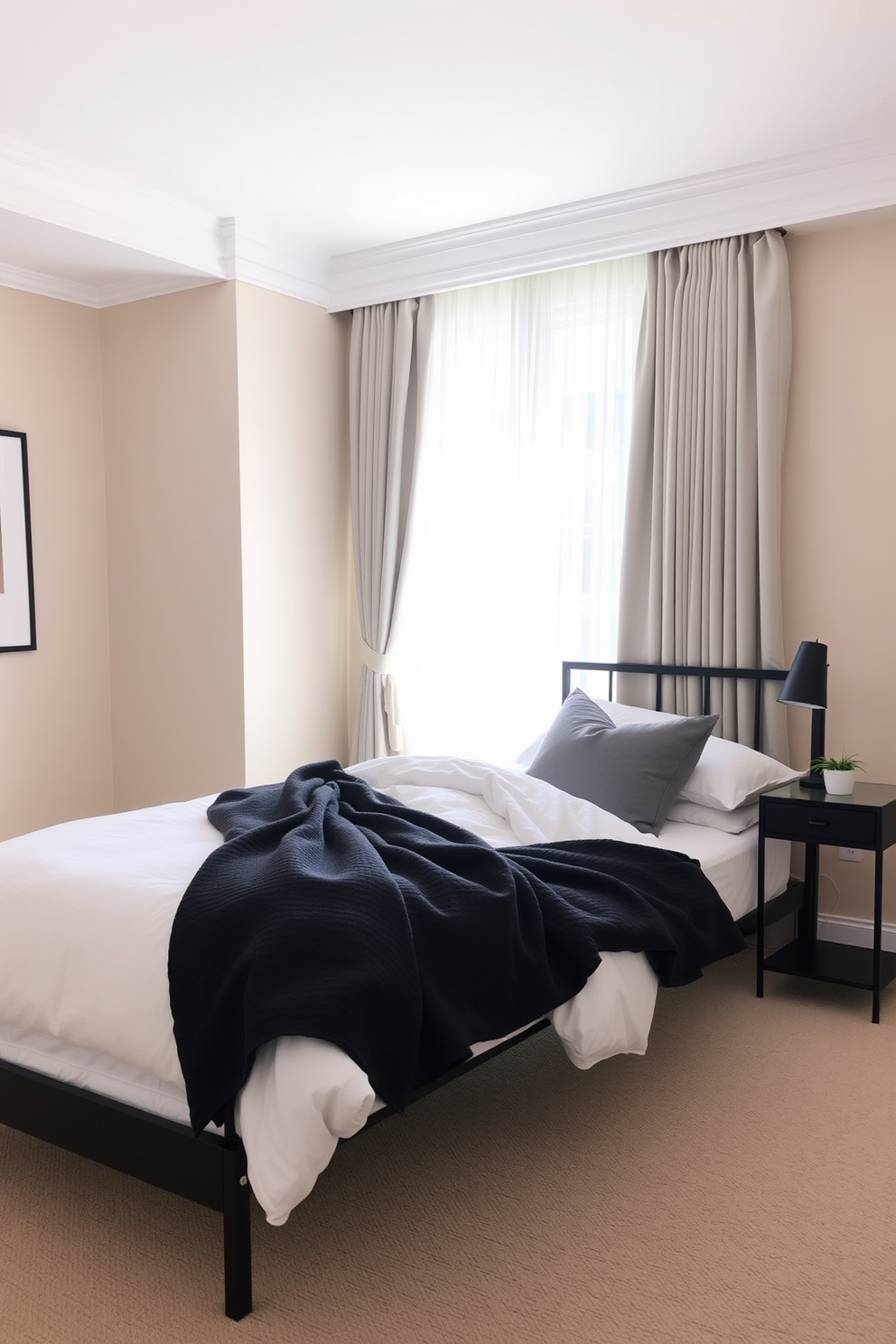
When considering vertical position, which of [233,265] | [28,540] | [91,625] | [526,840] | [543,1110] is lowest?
[543,1110]

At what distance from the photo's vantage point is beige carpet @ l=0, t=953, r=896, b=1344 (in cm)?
196

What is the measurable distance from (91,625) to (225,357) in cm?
133

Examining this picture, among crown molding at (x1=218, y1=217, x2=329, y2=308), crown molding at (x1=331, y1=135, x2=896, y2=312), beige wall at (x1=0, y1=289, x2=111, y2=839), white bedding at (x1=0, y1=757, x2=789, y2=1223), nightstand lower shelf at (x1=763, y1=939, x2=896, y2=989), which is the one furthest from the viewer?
beige wall at (x1=0, y1=289, x2=111, y2=839)

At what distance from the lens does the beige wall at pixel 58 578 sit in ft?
15.0

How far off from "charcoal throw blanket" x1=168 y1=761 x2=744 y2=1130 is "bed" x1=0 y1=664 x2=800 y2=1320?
0.05m

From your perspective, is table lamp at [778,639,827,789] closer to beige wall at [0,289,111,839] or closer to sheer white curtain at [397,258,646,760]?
sheer white curtain at [397,258,646,760]

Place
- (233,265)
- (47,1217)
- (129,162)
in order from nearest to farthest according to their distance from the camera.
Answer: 1. (47,1217)
2. (129,162)
3. (233,265)

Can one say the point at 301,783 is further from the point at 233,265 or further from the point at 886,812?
the point at 233,265

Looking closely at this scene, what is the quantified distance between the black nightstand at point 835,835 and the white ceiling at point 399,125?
77.3 inches

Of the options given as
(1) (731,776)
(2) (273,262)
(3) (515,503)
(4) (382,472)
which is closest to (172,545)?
(4) (382,472)

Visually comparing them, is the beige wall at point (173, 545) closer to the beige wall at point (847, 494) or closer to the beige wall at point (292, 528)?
the beige wall at point (292, 528)

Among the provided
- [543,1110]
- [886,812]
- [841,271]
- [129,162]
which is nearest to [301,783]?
[543,1110]

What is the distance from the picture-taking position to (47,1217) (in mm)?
2293

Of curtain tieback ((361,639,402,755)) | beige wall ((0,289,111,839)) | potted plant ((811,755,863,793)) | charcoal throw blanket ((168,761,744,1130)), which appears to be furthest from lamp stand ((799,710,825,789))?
beige wall ((0,289,111,839))
